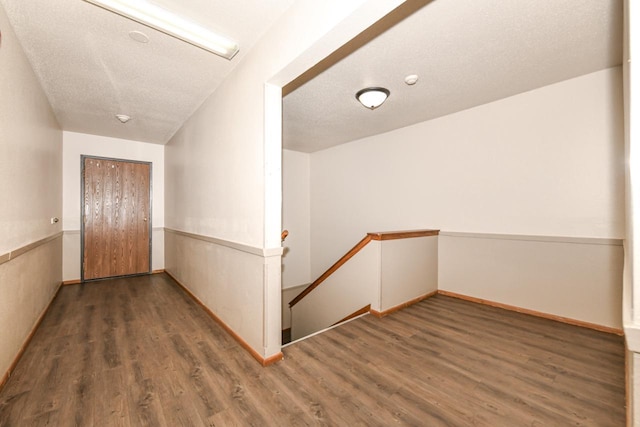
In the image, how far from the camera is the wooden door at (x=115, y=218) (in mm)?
4977

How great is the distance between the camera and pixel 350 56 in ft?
8.32

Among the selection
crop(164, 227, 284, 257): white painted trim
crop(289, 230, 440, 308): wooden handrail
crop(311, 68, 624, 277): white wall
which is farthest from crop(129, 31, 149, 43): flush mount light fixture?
crop(311, 68, 624, 277): white wall

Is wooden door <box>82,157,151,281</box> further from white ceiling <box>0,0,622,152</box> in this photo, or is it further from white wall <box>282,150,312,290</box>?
white wall <box>282,150,312,290</box>

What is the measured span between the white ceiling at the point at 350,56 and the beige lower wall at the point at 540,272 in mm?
1926

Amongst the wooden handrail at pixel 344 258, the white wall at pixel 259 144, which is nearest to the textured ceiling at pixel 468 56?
the white wall at pixel 259 144

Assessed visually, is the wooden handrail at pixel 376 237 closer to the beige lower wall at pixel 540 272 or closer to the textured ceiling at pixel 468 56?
the beige lower wall at pixel 540 272

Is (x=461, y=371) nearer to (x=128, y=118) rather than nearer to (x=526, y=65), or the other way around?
(x=526, y=65)

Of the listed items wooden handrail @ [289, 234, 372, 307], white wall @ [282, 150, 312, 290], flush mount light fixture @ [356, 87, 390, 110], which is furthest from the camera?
white wall @ [282, 150, 312, 290]

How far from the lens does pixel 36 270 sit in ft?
9.59

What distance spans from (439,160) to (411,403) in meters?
3.37

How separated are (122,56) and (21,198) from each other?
1609 millimetres

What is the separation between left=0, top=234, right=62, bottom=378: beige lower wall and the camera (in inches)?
79.5

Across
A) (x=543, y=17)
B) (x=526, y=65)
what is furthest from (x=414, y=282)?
(x=543, y=17)

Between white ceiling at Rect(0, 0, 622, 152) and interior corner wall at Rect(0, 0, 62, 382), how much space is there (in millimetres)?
316
